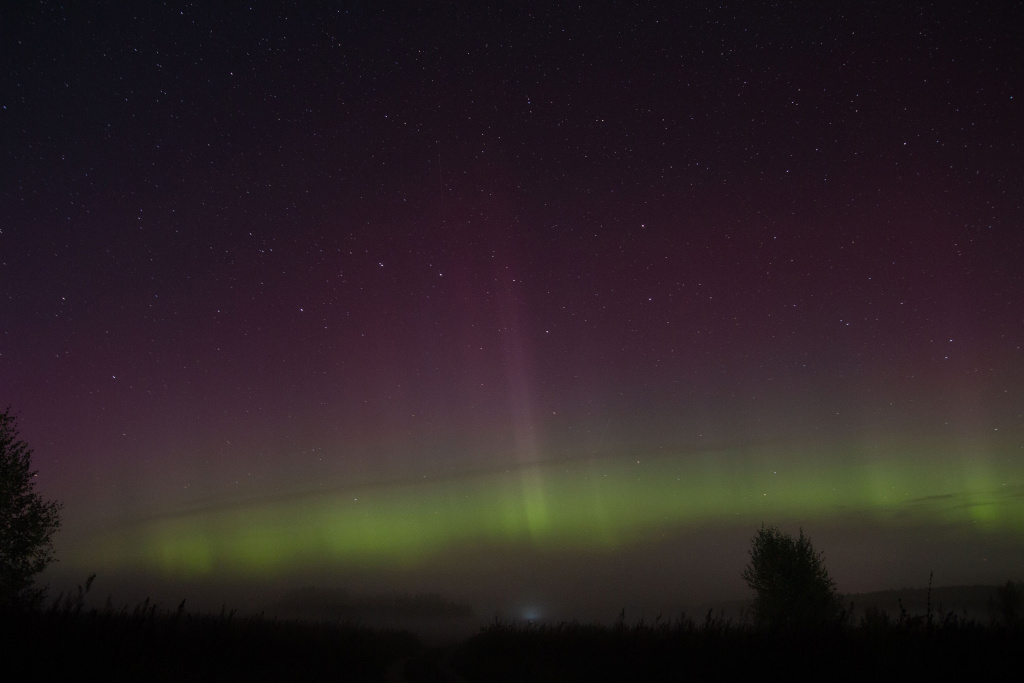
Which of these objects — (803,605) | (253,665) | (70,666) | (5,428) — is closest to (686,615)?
(253,665)

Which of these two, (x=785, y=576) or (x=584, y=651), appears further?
(x=785, y=576)

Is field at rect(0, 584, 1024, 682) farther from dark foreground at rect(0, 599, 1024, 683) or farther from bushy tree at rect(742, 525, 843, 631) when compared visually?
bushy tree at rect(742, 525, 843, 631)

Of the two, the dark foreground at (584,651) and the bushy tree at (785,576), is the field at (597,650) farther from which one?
the bushy tree at (785,576)

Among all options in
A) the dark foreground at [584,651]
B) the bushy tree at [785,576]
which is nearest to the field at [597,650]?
the dark foreground at [584,651]

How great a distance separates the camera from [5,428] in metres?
18.8

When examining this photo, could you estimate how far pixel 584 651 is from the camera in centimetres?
1001

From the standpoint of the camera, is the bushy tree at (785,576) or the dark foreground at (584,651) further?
the bushy tree at (785,576)

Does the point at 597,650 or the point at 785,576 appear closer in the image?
the point at 597,650

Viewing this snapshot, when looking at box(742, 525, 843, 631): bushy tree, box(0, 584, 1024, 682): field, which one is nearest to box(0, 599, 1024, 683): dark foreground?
box(0, 584, 1024, 682): field

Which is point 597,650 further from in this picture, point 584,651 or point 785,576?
point 785,576

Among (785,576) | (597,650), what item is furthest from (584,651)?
(785,576)

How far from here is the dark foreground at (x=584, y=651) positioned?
586 cm

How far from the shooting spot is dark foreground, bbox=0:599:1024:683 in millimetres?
5863

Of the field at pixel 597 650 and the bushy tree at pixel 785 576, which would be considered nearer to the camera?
the field at pixel 597 650
